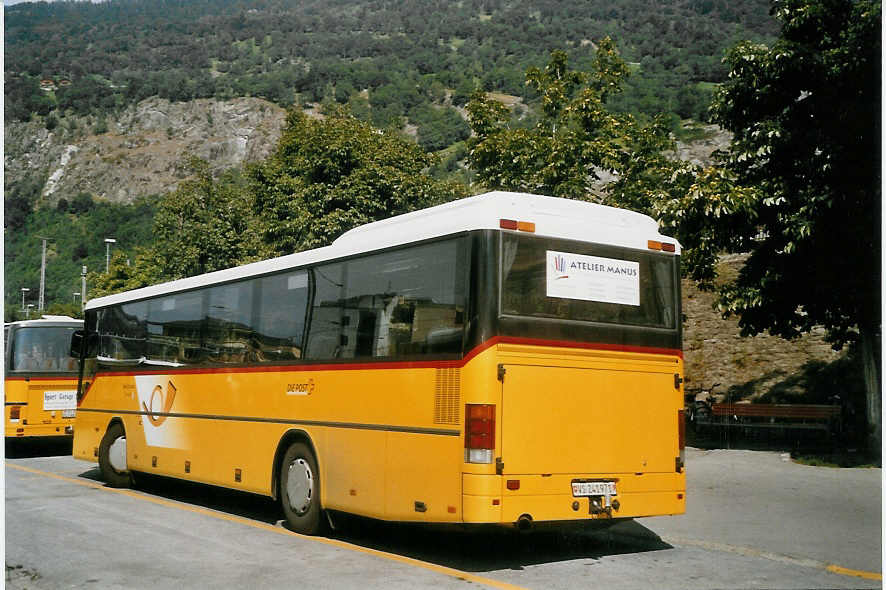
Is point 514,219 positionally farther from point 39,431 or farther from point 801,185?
point 39,431

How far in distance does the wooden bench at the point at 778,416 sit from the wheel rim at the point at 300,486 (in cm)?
1379

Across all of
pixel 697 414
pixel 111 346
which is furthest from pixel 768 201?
pixel 111 346

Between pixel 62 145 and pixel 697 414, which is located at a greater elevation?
pixel 62 145

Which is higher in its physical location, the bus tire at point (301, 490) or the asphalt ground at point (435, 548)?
the bus tire at point (301, 490)

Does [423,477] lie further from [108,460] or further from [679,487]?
[108,460]

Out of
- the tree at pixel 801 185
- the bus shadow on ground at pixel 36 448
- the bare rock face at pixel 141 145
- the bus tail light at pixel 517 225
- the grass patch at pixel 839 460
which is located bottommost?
the bus shadow on ground at pixel 36 448

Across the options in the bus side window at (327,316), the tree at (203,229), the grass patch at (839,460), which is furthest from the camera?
the tree at (203,229)

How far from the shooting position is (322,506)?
391 inches

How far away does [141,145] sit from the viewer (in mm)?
174875

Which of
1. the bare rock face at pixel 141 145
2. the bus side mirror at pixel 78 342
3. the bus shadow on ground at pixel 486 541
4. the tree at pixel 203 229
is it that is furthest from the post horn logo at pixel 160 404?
the bare rock face at pixel 141 145

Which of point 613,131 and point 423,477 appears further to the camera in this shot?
point 613,131

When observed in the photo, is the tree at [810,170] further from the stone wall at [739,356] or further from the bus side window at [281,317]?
the bus side window at [281,317]

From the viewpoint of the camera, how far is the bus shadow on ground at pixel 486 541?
8.77 m

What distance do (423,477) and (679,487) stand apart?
8.35 ft
